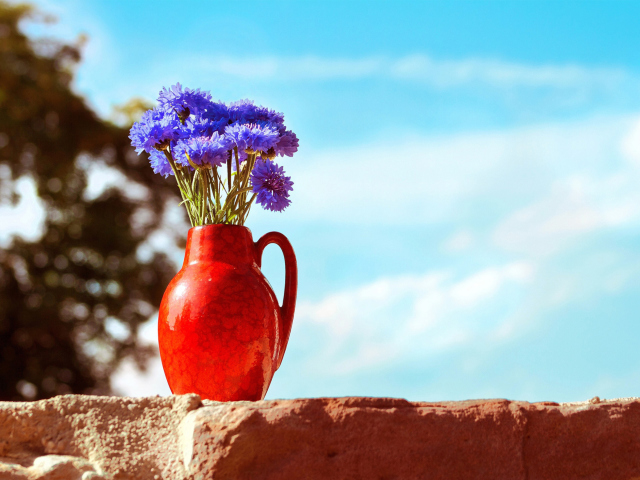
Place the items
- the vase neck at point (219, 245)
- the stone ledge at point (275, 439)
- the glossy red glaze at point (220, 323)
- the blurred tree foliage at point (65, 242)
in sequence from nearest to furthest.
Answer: the stone ledge at point (275, 439), the glossy red glaze at point (220, 323), the vase neck at point (219, 245), the blurred tree foliage at point (65, 242)

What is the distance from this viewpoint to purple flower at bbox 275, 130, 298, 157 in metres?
1.53

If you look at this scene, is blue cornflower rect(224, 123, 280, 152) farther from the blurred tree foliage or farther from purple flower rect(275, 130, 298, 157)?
the blurred tree foliage

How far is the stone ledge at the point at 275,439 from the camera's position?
1.09m

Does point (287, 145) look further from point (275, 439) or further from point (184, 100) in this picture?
point (275, 439)

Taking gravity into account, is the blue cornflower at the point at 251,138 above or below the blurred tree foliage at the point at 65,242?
below

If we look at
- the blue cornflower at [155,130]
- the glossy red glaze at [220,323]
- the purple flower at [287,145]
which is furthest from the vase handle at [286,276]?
the blue cornflower at [155,130]

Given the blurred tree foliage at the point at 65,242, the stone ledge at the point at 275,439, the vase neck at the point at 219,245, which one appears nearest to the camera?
the stone ledge at the point at 275,439

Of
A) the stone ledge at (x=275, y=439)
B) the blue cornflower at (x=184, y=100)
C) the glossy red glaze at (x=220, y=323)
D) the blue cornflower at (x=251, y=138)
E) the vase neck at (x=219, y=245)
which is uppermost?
the blue cornflower at (x=184, y=100)

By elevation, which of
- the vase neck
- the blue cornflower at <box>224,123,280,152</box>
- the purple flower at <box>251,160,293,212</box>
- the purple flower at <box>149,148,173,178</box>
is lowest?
the vase neck

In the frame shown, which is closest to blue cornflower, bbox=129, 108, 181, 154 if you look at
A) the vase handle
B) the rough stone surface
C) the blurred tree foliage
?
the vase handle

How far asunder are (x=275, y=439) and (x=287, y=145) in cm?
74

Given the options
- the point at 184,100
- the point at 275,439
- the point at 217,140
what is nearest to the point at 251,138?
the point at 217,140

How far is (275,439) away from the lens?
111 centimetres

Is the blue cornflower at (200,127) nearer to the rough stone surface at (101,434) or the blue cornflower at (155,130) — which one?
the blue cornflower at (155,130)
